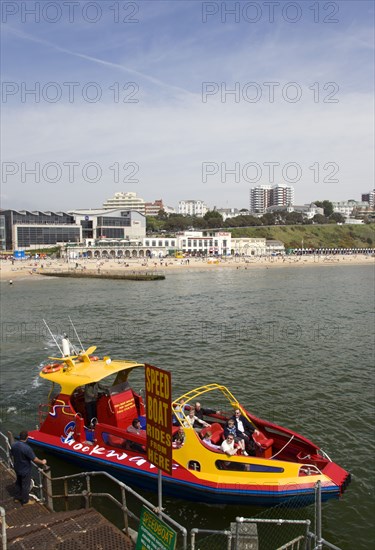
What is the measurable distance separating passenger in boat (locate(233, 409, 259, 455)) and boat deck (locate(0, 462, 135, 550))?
569cm

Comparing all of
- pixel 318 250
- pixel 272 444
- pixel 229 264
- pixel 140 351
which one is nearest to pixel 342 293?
pixel 140 351

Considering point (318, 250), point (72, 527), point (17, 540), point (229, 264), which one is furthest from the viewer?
point (318, 250)

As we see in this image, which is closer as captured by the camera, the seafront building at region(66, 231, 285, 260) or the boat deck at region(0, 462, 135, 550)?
the boat deck at region(0, 462, 135, 550)

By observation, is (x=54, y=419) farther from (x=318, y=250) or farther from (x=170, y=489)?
(x=318, y=250)

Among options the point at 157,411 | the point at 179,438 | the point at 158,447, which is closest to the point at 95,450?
the point at 179,438

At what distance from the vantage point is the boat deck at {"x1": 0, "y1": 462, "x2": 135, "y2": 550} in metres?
8.08

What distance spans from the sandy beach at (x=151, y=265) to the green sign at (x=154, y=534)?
3740 inches

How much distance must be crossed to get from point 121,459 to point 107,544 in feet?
18.3

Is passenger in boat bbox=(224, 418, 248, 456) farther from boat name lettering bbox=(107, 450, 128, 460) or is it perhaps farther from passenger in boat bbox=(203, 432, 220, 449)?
boat name lettering bbox=(107, 450, 128, 460)

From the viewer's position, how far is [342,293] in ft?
220

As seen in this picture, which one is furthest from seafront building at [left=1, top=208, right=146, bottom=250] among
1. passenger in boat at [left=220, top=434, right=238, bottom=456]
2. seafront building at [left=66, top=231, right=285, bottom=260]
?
passenger in boat at [left=220, top=434, right=238, bottom=456]

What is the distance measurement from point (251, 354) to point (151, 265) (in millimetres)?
100531

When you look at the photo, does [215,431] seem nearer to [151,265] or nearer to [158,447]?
[158,447]

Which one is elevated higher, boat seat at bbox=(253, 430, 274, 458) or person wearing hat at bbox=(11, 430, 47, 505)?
person wearing hat at bbox=(11, 430, 47, 505)
